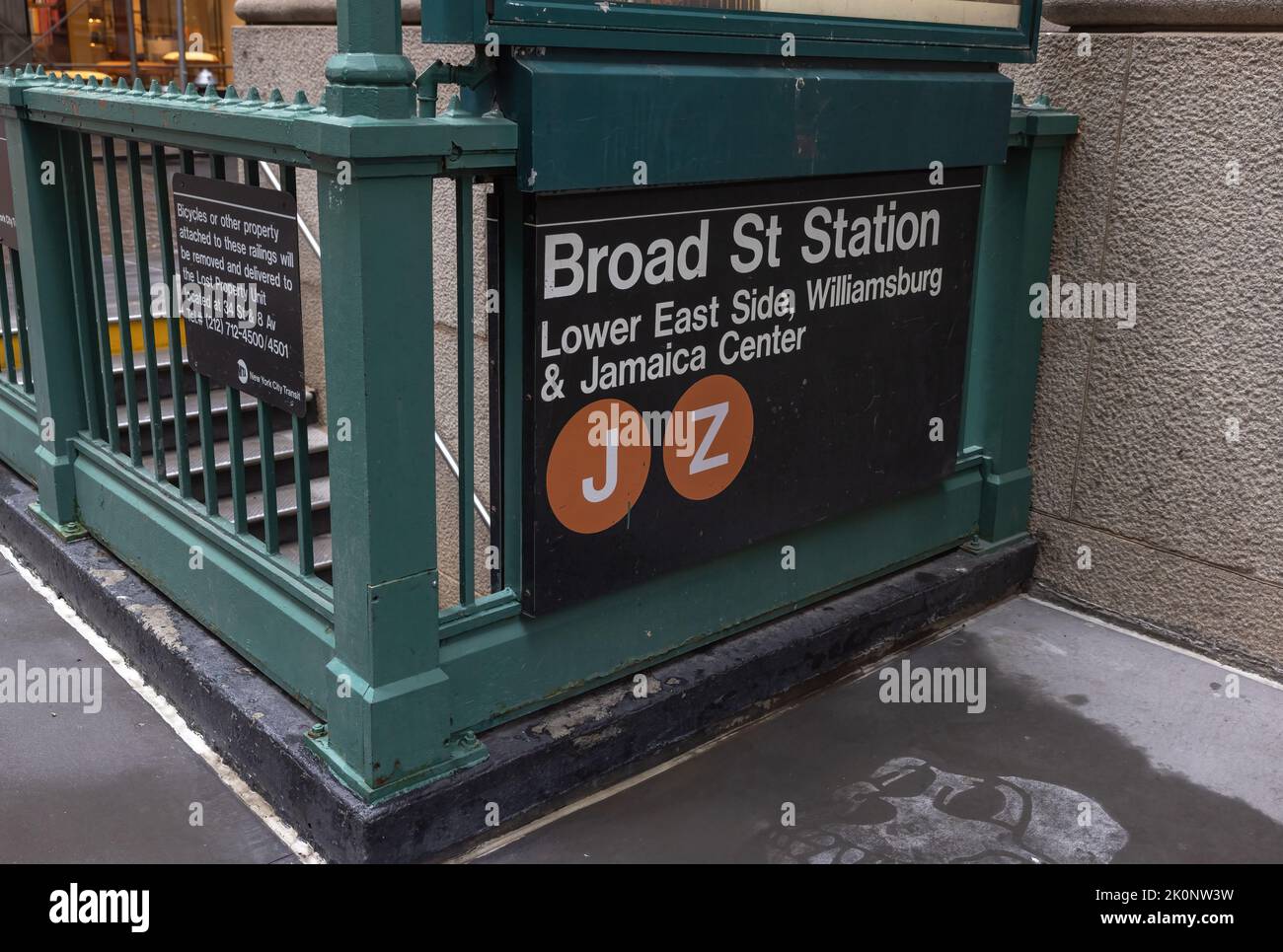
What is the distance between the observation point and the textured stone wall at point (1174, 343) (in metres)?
3.72

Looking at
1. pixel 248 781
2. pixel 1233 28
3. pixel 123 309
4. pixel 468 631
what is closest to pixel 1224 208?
pixel 1233 28

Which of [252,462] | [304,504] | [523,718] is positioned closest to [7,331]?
[252,462]

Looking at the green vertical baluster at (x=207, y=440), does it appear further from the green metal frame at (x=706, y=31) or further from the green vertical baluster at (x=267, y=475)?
the green metal frame at (x=706, y=31)

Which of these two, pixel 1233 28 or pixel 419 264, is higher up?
pixel 1233 28

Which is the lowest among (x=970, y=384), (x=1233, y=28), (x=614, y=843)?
(x=614, y=843)

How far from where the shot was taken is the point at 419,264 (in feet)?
8.82

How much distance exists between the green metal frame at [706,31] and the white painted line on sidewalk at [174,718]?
6.38 ft

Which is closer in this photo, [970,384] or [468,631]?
[468,631]

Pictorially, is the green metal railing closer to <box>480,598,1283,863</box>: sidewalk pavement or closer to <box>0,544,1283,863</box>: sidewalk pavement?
<box>0,544,1283,863</box>: sidewalk pavement

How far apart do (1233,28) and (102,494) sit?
13.0ft

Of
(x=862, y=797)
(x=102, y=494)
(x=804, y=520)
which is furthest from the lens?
(x=102, y=494)

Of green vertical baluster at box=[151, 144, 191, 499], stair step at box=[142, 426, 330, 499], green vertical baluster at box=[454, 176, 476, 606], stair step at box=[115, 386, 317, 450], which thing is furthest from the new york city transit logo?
stair step at box=[115, 386, 317, 450]

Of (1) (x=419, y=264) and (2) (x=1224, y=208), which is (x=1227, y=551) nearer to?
(2) (x=1224, y=208)

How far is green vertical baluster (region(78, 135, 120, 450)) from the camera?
406 cm
